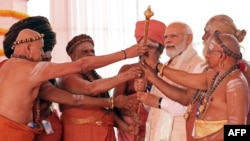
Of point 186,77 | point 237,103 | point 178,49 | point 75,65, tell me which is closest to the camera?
point 237,103

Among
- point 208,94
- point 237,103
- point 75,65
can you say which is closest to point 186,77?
point 208,94

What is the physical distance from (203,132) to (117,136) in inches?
48.5

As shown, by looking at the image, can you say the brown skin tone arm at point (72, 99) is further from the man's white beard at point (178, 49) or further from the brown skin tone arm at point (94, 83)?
the man's white beard at point (178, 49)

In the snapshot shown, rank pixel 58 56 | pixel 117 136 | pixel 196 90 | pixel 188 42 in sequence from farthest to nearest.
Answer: pixel 58 56
pixel 117 136
pixel 188 42
pixel 196 90

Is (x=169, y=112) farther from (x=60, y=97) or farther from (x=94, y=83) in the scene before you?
(x=60, y=97)

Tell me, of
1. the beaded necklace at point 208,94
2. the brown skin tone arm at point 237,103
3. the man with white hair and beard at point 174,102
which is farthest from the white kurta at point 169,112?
the brown skin tone arm at point 237,103

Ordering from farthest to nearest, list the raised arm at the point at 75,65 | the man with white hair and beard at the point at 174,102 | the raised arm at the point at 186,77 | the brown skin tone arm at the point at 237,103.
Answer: the man with white hair and beard at the point at 174,102, the raised arm at the point at 75,65, the raised arm at the point at 186,77, the brown skin tone arm at the point at 237,103

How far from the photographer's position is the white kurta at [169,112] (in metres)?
2.89

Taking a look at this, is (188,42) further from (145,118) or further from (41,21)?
(41,21)

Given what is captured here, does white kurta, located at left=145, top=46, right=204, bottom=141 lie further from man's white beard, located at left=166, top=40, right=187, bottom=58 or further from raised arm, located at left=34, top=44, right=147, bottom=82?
raised arm, located at left=34, top=44, right=147, bottom=82

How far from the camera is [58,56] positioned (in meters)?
4.82

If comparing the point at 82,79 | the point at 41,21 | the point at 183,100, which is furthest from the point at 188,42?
the point at 41,21

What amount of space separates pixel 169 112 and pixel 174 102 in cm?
7

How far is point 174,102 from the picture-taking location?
9.46ft
